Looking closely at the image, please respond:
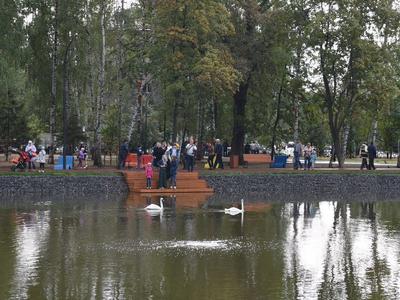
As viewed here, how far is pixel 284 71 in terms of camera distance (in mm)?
41031

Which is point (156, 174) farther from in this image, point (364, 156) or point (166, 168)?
point (364, 156)

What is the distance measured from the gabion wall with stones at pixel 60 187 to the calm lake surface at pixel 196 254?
5132 mm

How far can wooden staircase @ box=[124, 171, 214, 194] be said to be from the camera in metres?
27.6

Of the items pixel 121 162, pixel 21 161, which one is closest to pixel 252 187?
pixel 121 162

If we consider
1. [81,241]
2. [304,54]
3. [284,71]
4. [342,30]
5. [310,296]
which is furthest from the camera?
[284,71]

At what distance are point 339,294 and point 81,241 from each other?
6477 mm

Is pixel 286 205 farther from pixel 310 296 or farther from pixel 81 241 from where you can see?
pixel 310 296

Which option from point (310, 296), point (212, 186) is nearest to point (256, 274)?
point (310, 296)

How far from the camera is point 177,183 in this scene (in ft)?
94.0

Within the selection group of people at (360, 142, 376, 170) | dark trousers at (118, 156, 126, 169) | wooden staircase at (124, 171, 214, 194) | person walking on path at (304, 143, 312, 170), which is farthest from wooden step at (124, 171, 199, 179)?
group of people at (360, 142, 376, 170)

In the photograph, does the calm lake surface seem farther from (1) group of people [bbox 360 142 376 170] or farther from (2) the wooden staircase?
(1) group of people [bbox 360 142 376 170]

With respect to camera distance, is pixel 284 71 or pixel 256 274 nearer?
pixel 256 274

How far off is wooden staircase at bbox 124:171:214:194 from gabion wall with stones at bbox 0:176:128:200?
0.46 meters

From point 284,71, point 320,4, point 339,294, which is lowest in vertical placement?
point 339,294
